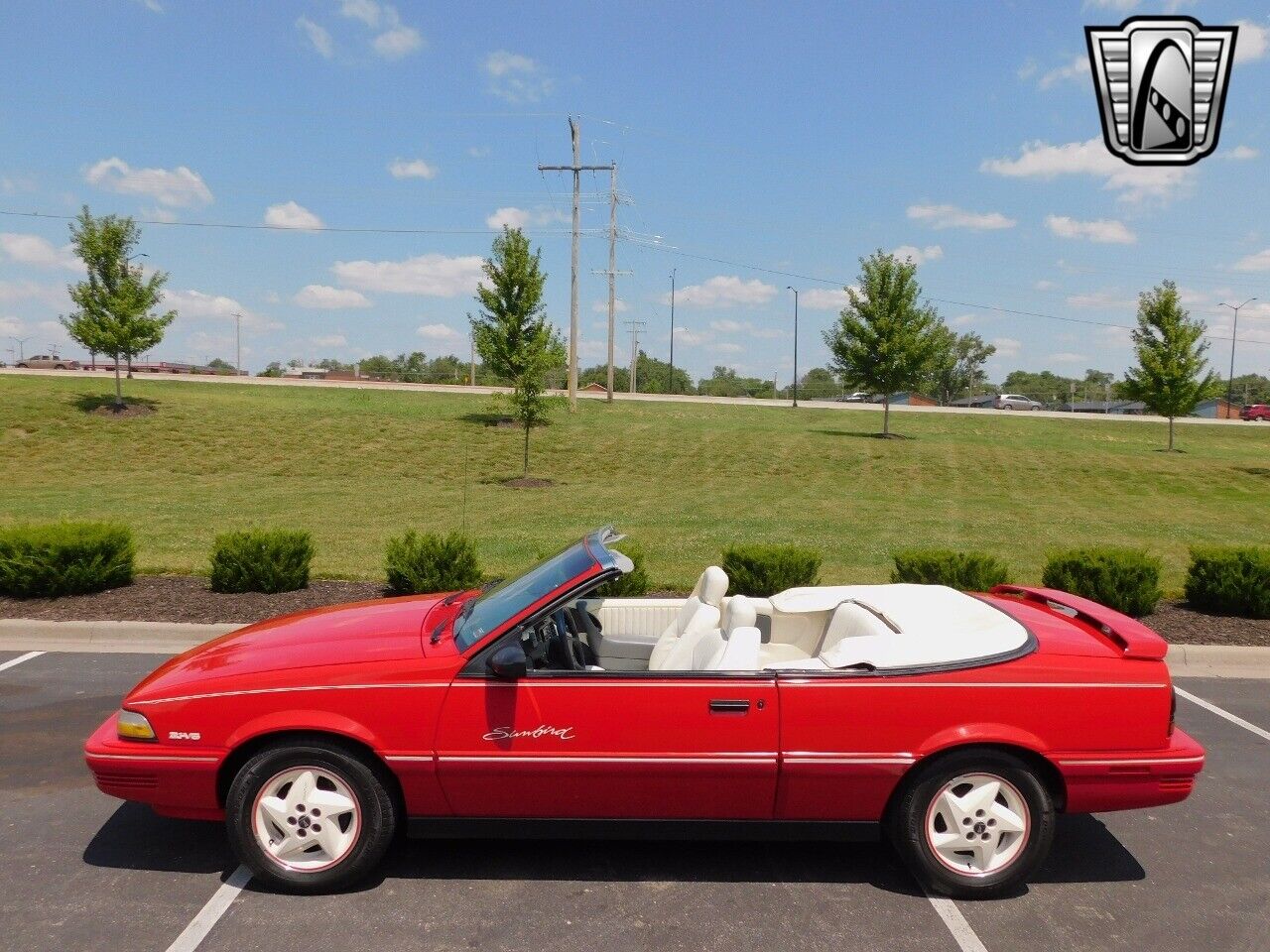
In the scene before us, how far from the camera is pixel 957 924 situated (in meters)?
3.79

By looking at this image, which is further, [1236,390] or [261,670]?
[1236,390]

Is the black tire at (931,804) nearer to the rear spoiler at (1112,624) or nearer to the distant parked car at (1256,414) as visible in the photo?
the rear spoiler at (1112,624)

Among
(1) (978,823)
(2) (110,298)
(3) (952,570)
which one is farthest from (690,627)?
(2) (110,298)

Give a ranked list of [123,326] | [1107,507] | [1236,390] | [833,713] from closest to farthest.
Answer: [833,713] → [1107,507] → [123,326] → [1236,390]

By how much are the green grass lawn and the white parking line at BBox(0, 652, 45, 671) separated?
2875 millimetres

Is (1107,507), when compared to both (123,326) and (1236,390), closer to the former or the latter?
(123,326)

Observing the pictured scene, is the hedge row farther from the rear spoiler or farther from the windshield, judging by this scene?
the windshield

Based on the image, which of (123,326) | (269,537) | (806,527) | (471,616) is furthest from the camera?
(123,326)

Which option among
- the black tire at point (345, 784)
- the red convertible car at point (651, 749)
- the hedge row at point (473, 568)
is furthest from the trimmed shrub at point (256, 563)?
the black tire at point (345, 784)

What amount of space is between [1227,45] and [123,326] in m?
29.5

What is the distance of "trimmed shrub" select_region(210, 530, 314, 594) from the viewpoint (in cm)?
941

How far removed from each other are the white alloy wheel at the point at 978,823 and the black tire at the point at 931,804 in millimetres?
15

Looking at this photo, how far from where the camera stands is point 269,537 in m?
9.60

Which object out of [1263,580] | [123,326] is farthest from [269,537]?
[123,326]
